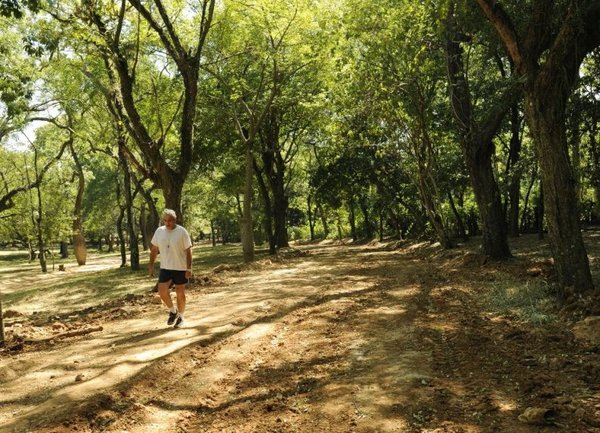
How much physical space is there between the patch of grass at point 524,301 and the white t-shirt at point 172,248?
539 centimetres

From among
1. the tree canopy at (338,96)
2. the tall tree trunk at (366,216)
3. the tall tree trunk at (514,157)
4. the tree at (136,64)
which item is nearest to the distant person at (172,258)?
the tree canopy at (338,96)

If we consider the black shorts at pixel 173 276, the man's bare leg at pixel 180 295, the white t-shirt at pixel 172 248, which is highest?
the white t-shirt at pixel 172 248

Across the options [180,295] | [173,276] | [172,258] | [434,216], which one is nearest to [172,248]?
[172,258]

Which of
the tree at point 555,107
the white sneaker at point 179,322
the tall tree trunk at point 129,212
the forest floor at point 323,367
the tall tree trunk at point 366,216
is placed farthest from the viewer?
the tall tree trunk at point 366,216

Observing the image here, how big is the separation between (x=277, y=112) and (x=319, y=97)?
16.2 feet

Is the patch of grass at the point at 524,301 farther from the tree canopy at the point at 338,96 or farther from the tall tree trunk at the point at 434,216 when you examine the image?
the tall tree trunk at the point at 434,216

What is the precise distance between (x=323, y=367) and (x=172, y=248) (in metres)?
3.71

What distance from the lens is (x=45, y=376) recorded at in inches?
244

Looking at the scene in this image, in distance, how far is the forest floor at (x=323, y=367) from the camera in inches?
177

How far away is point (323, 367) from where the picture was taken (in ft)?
19.4

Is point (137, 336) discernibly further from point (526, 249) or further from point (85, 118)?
point (85, 118)

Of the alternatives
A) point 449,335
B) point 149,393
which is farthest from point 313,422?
point 449,335

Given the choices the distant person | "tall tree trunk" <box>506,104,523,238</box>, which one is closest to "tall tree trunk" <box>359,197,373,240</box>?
A: "tall tree trunk" <box>506,104,523,238</box>

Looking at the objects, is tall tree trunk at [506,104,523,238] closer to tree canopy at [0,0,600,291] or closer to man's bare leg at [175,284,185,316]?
tree canopy at [0,0,600,291]
